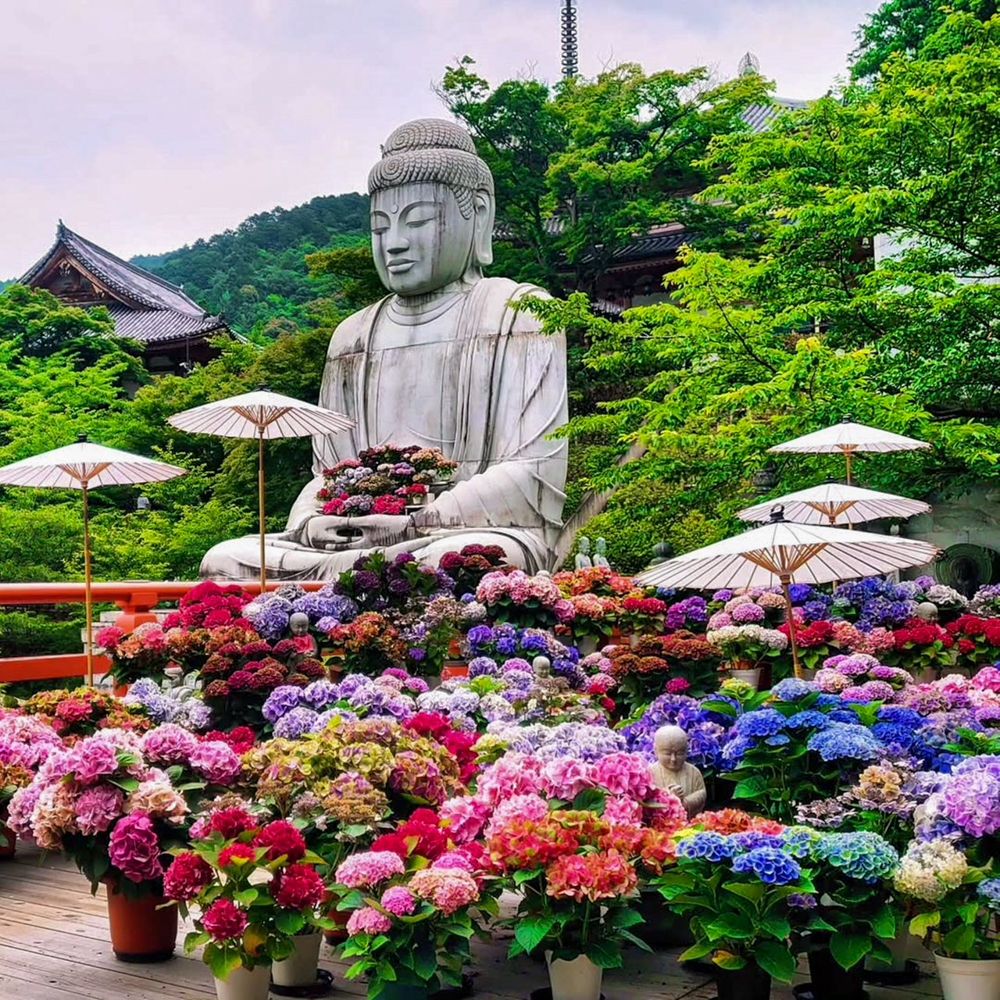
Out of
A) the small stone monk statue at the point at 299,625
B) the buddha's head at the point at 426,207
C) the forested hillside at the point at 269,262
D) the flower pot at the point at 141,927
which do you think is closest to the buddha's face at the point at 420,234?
the buddha's head at the point at 426,207

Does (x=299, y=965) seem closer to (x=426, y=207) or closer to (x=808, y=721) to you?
(x=808, y=721)

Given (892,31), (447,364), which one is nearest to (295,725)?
(447,364)

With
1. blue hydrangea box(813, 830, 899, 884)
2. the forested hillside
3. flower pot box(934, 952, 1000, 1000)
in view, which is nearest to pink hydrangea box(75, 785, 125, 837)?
blue hydrangea box(813, 830, 899, 884)

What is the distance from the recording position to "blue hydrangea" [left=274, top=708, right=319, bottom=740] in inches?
194

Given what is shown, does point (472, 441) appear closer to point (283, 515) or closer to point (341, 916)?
point (283, 515)

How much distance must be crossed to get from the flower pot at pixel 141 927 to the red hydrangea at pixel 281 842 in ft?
2.61

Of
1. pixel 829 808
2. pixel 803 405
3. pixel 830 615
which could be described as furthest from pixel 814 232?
pixel 829 808

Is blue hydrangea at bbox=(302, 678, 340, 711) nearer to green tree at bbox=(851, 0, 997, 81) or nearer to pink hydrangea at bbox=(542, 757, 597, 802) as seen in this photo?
pink hydrangea at bbox=(542, 757, 597, 802)

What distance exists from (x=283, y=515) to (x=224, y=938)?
14563 millimetres

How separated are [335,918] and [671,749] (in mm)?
1323

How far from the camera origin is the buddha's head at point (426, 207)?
11.9m

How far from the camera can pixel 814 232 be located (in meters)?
9.34

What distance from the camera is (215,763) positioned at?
4.37 metres

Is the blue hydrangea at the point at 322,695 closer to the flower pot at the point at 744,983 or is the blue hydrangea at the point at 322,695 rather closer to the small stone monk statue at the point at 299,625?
the small stone monk statue at the point at 299,625
